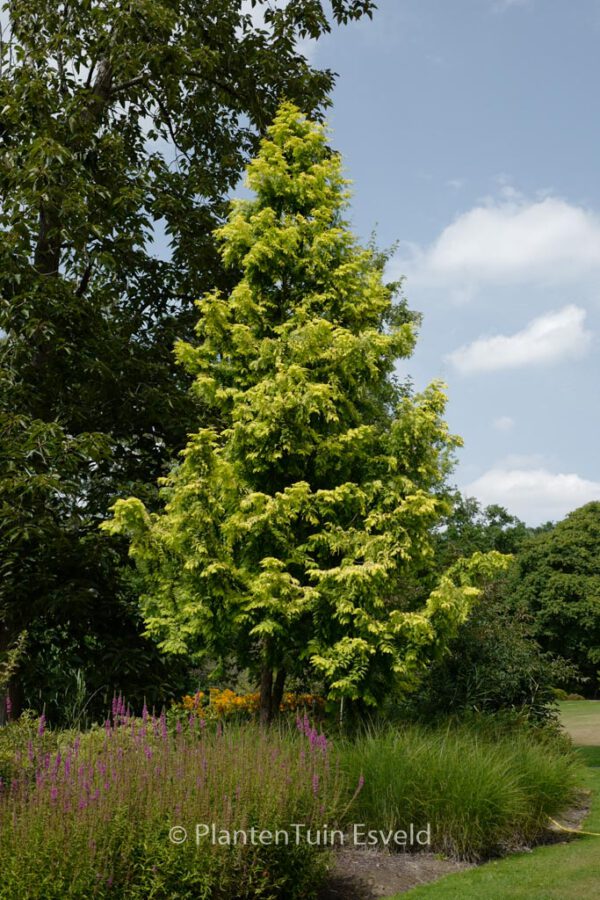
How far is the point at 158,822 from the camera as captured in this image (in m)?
5.87

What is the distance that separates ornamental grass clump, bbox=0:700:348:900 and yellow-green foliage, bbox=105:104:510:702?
2.75 meters

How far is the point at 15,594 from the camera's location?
11125 mm

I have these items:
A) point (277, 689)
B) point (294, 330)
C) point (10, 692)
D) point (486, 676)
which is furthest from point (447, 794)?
point (10, 692)

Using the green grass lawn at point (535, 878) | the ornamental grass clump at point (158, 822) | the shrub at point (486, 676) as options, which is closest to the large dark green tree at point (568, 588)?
the shrub at point (486, 676)

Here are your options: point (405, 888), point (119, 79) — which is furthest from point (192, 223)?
point (405, 888)

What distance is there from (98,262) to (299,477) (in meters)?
4.81

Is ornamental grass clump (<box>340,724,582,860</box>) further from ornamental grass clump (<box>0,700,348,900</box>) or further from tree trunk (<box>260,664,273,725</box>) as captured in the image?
tree trunk (<box>260,664,273,725</box>)

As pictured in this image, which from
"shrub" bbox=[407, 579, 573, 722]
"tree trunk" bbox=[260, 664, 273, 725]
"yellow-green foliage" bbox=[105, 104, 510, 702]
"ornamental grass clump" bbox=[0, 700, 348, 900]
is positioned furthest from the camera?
"shrub" bbox=[407, 579, 573, 722]

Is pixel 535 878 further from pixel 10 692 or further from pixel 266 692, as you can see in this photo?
pixel 10 692

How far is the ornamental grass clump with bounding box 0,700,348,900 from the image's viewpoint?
213 inches

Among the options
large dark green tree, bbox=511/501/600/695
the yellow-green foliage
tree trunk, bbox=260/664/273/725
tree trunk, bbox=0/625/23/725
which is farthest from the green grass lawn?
large dark green tree, bbox=511/501/600/695

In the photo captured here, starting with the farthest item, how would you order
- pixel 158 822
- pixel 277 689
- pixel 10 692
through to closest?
1. pixel 10 692
2. pixel 277 689
3. pixel 158 822

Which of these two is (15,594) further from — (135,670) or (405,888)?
(405,888)

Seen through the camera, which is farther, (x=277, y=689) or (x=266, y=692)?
(x=277, y=689)
